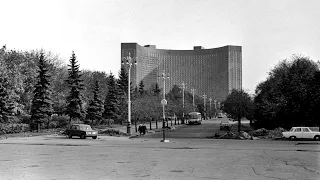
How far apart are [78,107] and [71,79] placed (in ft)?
15.6

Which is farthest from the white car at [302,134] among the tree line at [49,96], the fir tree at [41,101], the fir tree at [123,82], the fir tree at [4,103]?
the fir tree at [123,82]

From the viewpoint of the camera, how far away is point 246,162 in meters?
16.8

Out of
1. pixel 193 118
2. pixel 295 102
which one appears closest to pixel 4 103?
pixel 295 102

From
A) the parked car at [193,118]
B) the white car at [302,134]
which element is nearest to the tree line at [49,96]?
the parked car at [193,118]

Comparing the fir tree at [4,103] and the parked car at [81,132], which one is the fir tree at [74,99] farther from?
the parked car at [81,132]

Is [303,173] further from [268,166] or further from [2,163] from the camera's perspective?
[2,163]

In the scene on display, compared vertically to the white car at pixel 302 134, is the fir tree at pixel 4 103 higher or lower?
higher

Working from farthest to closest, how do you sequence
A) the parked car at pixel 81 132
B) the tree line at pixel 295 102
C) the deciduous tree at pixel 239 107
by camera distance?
the deciduous tree at pixel 239 107 → the tree line at pixel 295 102 → the parked car at pixel 81 132

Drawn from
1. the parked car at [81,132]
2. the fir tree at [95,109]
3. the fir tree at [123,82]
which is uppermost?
the fir tree at [123,82]

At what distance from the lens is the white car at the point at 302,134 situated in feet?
115

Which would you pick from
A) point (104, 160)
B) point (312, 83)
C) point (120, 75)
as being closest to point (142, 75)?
point (120, 75)

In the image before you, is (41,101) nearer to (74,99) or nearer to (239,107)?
(74,99)

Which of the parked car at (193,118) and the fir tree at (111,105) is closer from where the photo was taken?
the fir tree at (111,105)

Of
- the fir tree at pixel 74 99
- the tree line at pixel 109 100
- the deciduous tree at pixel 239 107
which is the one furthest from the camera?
the fir tree at pixel 74 99
